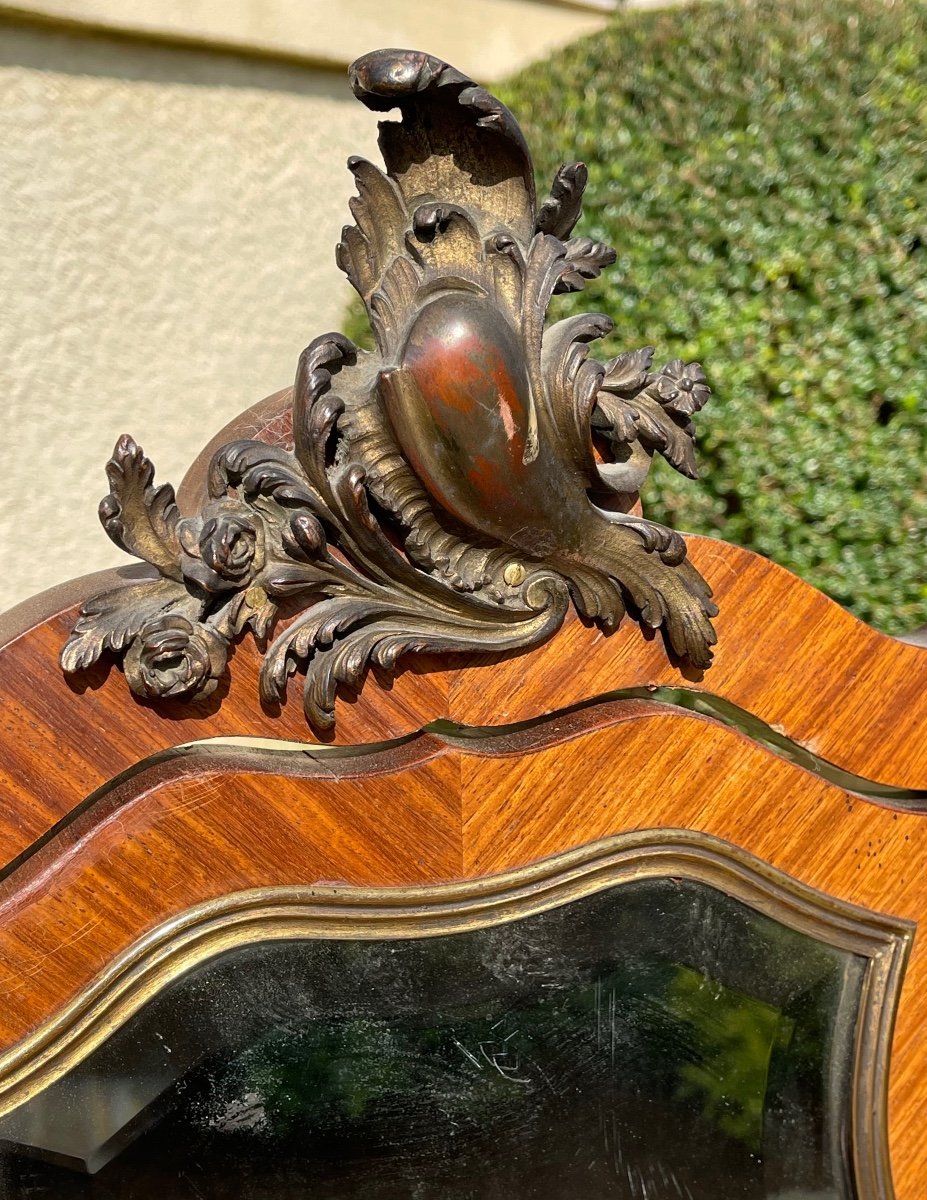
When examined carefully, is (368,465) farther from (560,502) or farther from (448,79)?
(448,79)

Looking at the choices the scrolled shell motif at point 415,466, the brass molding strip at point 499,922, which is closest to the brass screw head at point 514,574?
the scrolled shell motif at point 415,466

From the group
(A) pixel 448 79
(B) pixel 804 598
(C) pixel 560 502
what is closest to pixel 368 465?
(C) pixel 560 502

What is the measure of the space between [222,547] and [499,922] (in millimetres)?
358

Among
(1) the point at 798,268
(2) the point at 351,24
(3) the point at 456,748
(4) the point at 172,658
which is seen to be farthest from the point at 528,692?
(2) the point at 351,24

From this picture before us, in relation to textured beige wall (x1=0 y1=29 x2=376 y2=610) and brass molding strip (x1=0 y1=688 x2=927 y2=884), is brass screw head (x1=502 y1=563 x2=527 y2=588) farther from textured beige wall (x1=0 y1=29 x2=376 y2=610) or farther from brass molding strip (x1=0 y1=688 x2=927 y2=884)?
textured beige wall (x1=0 y1=29 x2=376 y2=610)

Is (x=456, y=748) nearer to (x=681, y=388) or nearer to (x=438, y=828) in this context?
(x=438, y=828)

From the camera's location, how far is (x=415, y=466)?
70 cm

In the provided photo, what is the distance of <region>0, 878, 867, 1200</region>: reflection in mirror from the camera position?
72cm

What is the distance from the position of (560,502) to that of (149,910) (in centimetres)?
39

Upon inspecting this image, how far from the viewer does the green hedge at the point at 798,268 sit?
1.95 m

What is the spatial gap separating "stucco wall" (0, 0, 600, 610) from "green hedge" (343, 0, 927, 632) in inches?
26.8

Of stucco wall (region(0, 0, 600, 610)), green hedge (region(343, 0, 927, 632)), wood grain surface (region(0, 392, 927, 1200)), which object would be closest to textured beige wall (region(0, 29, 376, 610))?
stucco wall (region(0, 0, 600, 610))

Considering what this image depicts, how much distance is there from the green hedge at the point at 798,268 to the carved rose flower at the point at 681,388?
3.96 ft

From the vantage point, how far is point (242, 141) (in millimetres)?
2148
